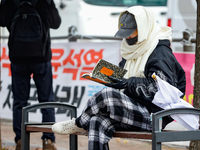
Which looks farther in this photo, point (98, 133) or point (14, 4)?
point (14, 4)

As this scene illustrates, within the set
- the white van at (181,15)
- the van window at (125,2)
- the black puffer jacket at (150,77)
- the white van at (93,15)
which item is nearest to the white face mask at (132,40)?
the black puffer jacket at (150,77)

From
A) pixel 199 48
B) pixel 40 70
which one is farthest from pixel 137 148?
pixel 199 48

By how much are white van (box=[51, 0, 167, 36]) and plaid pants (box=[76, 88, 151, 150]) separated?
5.78 meters

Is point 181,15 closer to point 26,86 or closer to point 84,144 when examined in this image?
point 84,144

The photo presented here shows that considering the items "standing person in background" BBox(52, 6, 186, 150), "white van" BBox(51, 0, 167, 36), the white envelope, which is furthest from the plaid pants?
"white van" BBox(51, 0, 167, 36)

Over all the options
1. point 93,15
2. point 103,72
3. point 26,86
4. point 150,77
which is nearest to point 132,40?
point 150,77

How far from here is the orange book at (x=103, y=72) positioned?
3.20m

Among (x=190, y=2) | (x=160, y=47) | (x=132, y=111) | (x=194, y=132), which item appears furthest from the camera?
(x=190, y=2)

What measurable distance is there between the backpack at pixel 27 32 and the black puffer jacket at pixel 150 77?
1.67 m

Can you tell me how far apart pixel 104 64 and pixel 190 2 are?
14.9ft

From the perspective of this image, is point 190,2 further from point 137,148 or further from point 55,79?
point 137,148

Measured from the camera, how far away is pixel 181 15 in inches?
292

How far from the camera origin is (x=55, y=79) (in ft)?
22.0

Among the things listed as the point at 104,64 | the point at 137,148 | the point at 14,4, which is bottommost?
the point at 137,148
